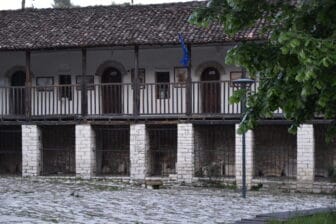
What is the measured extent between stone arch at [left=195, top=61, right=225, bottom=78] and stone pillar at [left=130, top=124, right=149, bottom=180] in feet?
8.62

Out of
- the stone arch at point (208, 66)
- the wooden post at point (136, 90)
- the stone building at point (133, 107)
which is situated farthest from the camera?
the stone arch at point (208, 66)

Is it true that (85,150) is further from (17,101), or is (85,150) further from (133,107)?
(17,101)

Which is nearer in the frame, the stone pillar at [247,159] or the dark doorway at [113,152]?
the stone pillar at [247,159]

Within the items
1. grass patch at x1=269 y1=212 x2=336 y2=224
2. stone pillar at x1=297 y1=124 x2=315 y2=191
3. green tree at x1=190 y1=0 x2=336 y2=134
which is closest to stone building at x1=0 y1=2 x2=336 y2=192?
stone pillar at x1=297 y1=124 x2=315 y2=191

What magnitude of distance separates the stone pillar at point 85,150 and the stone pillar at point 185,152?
286 cm

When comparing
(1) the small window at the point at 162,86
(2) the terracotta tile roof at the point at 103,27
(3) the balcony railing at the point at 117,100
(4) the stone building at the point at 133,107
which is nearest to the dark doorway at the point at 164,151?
(4) the stone building at the point at 133,107

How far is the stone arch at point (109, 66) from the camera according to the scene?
855 inches

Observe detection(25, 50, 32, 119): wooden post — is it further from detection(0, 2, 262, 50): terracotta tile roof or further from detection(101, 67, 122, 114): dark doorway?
detection(101, 67, 122, 114): dark doorway

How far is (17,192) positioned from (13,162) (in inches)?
295

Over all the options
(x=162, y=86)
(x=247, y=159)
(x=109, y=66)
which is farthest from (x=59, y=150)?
(x=247, y=159)

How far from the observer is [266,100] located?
21.4 ft

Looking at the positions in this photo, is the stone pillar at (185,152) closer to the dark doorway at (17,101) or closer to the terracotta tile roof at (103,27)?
the terracotta tile roof at (103,27)

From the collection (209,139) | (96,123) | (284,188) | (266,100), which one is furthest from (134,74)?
(266,100)

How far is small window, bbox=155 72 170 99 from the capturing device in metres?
21.0
